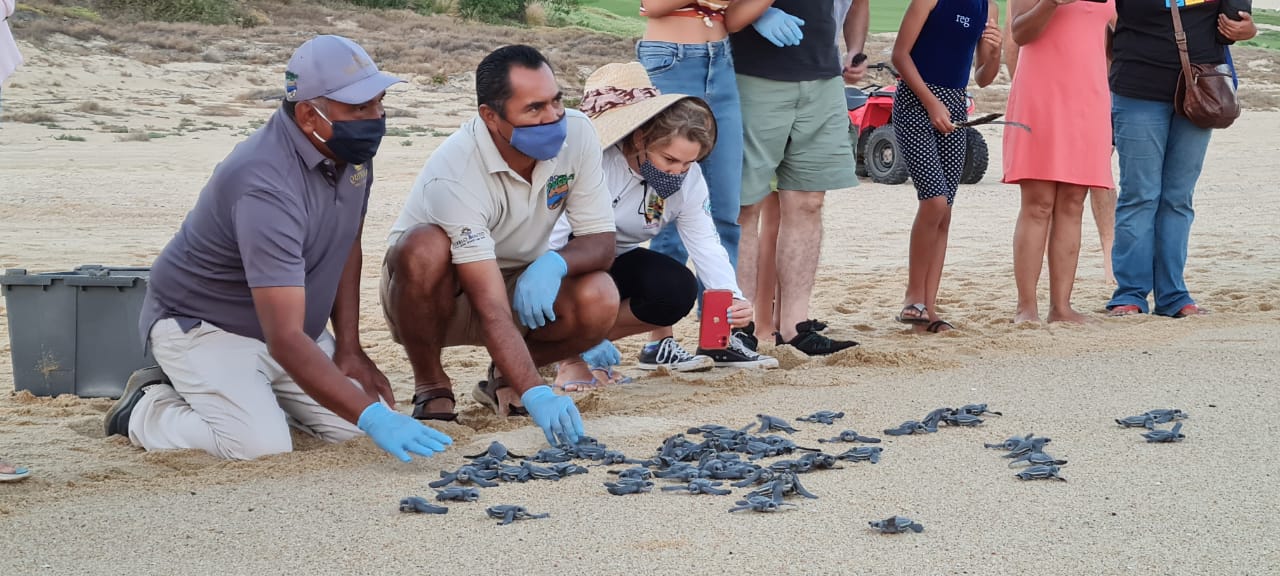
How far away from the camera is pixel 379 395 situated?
4.02 m

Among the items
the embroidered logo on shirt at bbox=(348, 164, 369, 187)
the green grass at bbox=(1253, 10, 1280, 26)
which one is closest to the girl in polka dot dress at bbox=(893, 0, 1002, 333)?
the embroidered logo on shirt at bbox=(348, 164, 369, 187)

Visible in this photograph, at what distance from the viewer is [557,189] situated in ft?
13.2

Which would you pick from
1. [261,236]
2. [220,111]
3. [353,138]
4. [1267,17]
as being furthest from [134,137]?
[1267,17]

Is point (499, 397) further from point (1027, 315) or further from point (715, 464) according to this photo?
point (1027, 315)

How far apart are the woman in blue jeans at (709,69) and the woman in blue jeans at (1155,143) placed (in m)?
1.88

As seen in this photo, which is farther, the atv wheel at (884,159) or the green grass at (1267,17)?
the green grass at (1267,17)

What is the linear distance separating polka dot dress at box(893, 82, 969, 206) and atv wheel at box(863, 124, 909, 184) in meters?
6.86

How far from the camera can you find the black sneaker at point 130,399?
153 inches

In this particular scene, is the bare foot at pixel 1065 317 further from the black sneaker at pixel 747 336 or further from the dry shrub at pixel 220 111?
the dry shrub at pixel 220 111

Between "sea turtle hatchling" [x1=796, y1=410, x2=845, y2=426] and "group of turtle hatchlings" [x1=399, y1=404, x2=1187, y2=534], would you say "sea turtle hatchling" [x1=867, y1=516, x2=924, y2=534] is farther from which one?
"sea turtle hatchling" [x1=796, y1=410, x2=845, y2=426]

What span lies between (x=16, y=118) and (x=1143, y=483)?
40.9 ft

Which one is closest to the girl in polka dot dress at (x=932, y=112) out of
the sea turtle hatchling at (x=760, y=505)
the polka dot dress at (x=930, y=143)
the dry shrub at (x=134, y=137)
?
the polka dot dress at (x=930, y=143)

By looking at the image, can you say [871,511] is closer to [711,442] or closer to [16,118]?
[711,442]

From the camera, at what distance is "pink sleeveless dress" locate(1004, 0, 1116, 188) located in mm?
5434
